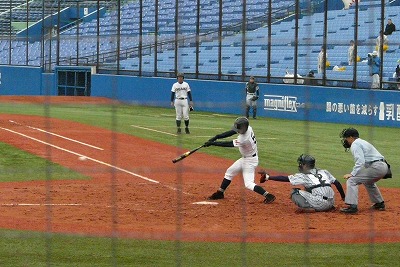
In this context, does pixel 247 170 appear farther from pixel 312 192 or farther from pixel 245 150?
pixel 312 192

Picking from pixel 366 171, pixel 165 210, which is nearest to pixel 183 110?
pixel 165 210

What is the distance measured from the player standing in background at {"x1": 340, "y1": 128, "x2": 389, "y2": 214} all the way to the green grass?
65.5 inches

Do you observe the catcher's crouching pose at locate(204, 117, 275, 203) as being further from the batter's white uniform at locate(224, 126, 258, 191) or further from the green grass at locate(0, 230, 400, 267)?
the green grass at locate(0, 230, 400, 267)

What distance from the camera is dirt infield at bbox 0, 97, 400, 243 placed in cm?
1042

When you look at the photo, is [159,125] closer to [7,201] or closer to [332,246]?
[7,201]

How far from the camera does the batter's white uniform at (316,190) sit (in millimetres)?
12047

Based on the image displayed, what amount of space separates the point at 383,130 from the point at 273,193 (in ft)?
35.3

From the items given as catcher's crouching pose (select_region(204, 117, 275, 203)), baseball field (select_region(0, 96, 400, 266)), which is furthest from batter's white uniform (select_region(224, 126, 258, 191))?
baseball field (select_region(0, 96, 400, 266))

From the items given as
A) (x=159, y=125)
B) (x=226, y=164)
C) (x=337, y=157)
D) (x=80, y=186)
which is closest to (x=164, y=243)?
(x=80, y=186)

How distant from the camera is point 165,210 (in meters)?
12.2

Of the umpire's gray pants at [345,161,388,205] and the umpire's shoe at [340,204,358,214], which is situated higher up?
the umpire's gray pants at [345,161,388,205]

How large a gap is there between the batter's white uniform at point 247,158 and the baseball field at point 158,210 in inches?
15.8

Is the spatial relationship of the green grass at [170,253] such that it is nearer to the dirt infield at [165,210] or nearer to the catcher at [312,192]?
the dirt infield at [165,210]

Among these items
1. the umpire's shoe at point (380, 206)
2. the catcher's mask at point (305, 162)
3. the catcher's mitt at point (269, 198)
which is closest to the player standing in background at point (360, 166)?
the umpire's shoe at point (380, 206)
